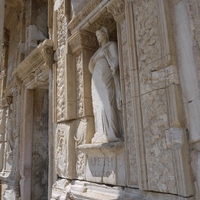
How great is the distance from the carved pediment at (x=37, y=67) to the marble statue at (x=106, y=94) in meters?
1.33

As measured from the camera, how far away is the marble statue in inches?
120

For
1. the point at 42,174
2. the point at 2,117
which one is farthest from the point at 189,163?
the point at 2,117

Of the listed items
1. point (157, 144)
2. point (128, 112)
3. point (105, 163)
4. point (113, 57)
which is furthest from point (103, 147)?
point (113, 57)

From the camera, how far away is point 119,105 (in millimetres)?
3031

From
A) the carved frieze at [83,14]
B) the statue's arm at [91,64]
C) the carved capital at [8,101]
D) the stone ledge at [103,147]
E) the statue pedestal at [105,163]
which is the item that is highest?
the carved frieze at [83,14]

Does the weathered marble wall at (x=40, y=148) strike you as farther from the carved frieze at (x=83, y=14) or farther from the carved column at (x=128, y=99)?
the carved column at (x=128, y=99)

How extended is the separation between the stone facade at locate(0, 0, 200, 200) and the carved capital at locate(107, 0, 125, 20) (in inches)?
0.5

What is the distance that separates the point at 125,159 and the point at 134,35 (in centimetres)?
138

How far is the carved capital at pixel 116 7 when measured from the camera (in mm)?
2961

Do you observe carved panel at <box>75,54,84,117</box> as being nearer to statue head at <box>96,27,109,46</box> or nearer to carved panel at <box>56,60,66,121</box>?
carved panel at <box>56,60,66,121</box>

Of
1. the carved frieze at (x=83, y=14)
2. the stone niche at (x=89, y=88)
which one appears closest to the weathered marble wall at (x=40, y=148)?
the stone niche at (x=89, y=88)

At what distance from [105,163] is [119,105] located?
76 cm

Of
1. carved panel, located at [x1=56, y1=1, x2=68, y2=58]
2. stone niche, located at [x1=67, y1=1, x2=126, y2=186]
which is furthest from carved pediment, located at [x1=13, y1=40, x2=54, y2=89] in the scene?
stone niche, located at [x1=67, y1=1, x2=126, y2=186]

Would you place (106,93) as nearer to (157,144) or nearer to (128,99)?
(128,99)
